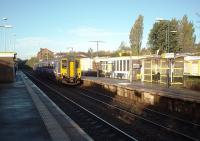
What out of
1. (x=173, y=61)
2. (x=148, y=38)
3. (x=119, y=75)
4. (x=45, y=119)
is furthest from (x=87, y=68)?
(x=45, y=119)

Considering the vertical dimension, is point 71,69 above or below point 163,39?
below

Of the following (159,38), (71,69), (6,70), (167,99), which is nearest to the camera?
(167,99)

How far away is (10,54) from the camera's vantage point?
45.2 metres

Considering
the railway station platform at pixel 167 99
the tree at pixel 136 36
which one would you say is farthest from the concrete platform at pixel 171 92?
the tree at pixel 136 36

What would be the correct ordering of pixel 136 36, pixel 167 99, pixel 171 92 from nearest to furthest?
pixel 167 99 < pixel 171 92 < pixel 136 36

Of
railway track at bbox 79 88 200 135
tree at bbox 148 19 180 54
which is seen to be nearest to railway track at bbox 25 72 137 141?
railway track at bbox 79 88 200 135

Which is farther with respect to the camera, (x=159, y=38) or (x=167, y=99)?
(x=159, y=38)

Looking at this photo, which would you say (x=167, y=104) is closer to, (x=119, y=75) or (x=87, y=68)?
(x=119, y=75)

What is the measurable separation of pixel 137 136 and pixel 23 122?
4.46 meters

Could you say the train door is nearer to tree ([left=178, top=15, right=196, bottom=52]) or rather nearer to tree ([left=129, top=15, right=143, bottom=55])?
tree ([left=129, top=15, right=143, bottom=55])

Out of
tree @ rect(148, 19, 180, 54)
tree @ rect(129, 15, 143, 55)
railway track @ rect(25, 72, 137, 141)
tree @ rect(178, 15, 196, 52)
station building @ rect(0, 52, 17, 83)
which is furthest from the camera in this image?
tree @ rect(178, 15, 196, 52)

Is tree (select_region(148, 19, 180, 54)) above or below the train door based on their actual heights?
above

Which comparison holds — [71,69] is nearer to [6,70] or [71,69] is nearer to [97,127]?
[6,70]

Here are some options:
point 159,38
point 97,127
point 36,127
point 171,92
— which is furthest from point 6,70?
point 36,127
